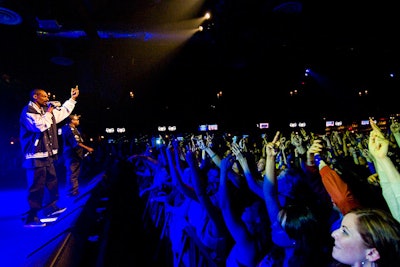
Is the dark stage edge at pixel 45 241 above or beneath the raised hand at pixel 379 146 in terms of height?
beneath

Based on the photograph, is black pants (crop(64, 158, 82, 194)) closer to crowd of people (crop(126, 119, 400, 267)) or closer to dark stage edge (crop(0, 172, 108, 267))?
dark stage edge (crop(0, 172, 108, 267))

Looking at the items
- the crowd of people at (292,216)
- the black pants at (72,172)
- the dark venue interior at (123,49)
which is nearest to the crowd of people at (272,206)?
the crowd of people at (292,216)

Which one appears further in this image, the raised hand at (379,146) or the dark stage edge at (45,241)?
the dark stage edge at (45,241)

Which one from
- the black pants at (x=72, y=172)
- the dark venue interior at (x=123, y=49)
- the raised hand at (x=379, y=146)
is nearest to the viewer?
the raised hand at (x=379, y=146)

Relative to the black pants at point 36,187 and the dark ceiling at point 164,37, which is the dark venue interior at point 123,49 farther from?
the black pants at point 36,187

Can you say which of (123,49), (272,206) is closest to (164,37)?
(123,49)

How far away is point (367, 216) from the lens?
129 cm

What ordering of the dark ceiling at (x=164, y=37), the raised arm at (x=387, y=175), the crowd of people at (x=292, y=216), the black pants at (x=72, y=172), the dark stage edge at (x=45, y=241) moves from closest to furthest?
the crowd of people at (x=292, y=216) < the raised arm at (x=387, y=175) < the dark stage edge at (x=45, y=241) < the dark ceiling at (x=164, y=37) < the black pants at (x=72, y=172)

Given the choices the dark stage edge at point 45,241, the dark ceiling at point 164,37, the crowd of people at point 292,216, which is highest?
the dark ceiling at point 164,37

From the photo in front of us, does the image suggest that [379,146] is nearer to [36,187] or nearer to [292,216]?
[292,216]

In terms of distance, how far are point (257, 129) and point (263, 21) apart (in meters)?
22.6

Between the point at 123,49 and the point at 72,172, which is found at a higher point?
the point at 123,49

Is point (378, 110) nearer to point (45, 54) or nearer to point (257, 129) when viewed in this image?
point (257, 129)

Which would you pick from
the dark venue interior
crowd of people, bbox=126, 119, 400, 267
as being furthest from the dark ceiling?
crowd of people, bbox=126, 119, 400, 267
